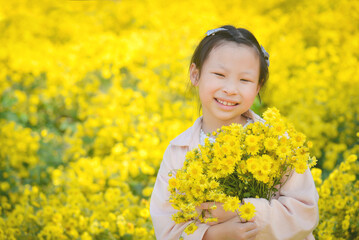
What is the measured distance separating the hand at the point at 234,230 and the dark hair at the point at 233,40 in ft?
1.81

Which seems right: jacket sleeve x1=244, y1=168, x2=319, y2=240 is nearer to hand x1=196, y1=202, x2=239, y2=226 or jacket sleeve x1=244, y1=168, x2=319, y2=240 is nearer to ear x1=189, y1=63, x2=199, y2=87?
hand x1=196, y1=202, x2=239, y2=226

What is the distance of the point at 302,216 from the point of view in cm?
142

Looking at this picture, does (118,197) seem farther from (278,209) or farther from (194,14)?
(194,14)

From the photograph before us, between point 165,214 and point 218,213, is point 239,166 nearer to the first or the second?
point 218,213

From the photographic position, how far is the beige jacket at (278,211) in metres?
1.36

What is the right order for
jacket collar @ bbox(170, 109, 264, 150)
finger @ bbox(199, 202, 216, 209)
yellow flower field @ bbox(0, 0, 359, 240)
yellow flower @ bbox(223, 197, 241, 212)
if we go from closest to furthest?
yellow flower @ bbox(223, 197, 241, 212)
finger @ bbox(199, 202, 216, 209)
jacket collar @ bbox(170, 109, 264, 150)
yellow flower field @ bbox(0, 0, 359, 240)

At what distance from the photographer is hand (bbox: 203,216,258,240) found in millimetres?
1343

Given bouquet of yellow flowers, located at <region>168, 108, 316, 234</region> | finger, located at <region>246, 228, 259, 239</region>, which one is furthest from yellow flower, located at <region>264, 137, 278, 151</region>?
finger, located at <region>246, 228, 259, 239</region>

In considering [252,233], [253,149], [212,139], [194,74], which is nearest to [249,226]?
[252,233]

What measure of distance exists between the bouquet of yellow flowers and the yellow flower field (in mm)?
736

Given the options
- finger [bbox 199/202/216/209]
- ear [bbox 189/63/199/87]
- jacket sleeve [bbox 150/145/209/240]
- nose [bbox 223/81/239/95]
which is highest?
ear [bbox 189/63/199/87]

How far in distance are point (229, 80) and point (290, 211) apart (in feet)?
1.62

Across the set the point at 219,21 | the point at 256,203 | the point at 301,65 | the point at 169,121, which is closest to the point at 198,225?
the point at 256,203

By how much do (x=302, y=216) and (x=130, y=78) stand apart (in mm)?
3426
